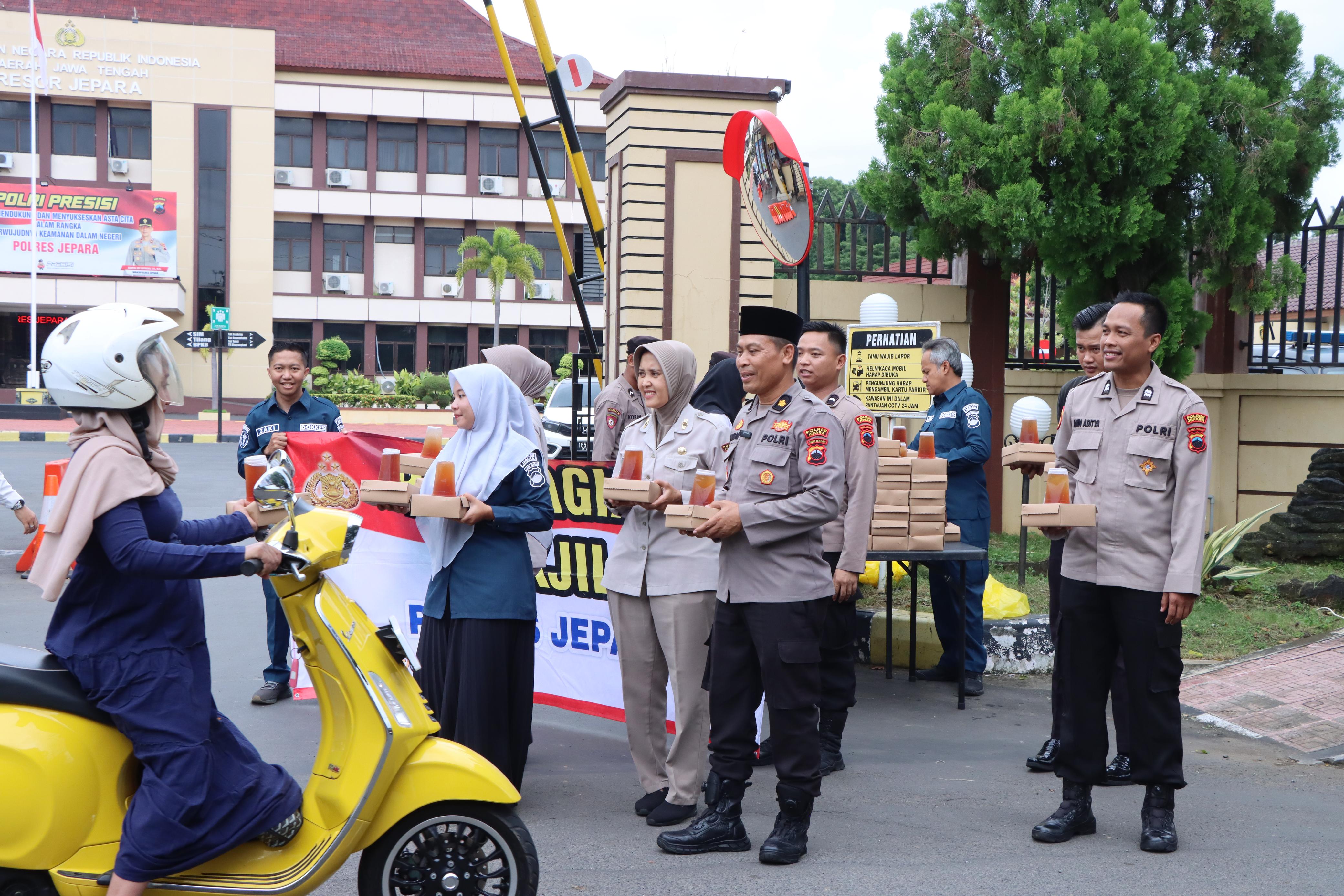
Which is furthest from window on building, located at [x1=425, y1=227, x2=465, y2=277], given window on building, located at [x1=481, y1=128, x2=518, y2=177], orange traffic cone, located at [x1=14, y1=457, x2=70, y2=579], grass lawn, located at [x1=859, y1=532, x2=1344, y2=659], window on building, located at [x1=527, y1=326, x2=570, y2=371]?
grass lawn, located at [x1=859, y1=532, x2=1344, y2=659]

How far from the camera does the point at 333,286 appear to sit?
46406mm

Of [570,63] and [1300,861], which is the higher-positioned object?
Result: [570,63]

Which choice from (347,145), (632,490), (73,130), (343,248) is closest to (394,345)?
(343,248)

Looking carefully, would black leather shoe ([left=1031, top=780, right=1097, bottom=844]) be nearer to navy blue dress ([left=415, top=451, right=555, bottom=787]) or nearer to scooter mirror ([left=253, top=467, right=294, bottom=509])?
navy blue dress ([left=415, top=451, right=555, bottom=787])

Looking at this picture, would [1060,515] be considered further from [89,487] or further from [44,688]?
[44,688]

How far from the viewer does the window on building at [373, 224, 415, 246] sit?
47219mm

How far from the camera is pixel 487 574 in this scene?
174 inches

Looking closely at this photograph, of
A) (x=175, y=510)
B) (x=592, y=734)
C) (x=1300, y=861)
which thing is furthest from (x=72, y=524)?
(x=1300, y=861)

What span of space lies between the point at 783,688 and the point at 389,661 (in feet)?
4.65

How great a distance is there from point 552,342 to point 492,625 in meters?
45.5

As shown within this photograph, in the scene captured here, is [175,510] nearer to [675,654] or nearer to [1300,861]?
[675,654]

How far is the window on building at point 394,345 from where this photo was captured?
47594mm

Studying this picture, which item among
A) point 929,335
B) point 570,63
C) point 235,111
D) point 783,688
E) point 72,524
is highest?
point 235,111

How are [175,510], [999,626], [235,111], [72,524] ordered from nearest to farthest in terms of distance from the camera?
[72,524] → [175,510] → [999,626] → [235,111]
